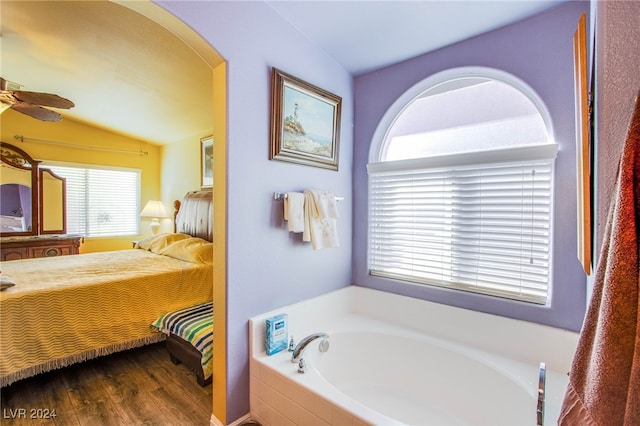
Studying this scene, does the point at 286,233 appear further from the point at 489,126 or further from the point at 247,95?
the point at 489,126

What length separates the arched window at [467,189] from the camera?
1.74 meters

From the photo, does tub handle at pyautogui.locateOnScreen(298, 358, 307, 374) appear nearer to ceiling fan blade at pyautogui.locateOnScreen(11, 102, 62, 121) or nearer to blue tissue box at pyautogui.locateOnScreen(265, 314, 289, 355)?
blue tissue box at pyautogui.locateOnScreen(265, 314, 289, 355)

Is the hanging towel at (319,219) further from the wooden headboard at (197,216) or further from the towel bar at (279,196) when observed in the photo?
the wooden headboard at (197,216)

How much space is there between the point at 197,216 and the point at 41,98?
184cm

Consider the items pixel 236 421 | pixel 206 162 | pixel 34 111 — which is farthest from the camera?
pixel 206 162

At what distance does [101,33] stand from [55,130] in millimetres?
2957

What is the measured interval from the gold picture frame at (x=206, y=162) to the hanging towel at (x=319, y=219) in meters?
2.53

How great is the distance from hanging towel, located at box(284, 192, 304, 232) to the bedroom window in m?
4.34

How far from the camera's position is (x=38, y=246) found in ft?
12.4

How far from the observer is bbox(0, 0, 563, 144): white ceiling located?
1.73 metres

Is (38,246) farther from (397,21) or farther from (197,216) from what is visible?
(397,21)

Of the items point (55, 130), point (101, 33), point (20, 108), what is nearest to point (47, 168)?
point (55, 130)

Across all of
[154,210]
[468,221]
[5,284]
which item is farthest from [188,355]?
[154,210]

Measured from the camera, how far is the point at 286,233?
6.37 feet
